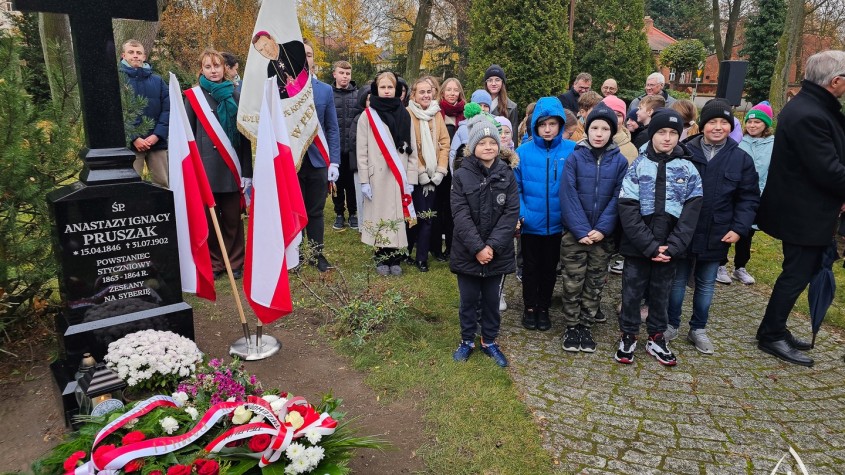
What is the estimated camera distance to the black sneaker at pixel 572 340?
453cm

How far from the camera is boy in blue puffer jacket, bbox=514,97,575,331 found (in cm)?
458

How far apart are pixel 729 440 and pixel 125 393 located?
3604 millimetres

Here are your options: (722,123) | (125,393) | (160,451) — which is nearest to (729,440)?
→ (722,123)

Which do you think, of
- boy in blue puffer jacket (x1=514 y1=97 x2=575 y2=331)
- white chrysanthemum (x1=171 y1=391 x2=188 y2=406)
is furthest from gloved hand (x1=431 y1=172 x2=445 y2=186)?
white chrysanthemum (x1=171 y1=391 x2=188 y2=406)

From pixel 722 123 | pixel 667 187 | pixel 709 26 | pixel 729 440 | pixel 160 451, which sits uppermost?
pixel 709 26

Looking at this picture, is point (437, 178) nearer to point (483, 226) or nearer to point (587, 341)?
point (483, 226)

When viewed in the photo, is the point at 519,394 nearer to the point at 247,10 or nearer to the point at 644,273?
the point at 644,273

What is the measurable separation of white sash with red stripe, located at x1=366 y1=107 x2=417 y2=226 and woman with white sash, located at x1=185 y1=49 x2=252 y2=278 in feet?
4.20

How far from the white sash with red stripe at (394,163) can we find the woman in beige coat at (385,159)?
0.04 ft

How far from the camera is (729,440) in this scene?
338cm

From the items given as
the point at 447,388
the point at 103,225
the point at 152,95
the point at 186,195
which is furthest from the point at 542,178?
the point at 152,95

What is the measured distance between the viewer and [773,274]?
647 centimetres

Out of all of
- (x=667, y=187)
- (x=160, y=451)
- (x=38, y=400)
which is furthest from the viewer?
(x=667, y=187)

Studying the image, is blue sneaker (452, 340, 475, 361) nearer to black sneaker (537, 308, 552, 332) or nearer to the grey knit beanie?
black sneaker (537, 308, 552, 332)
